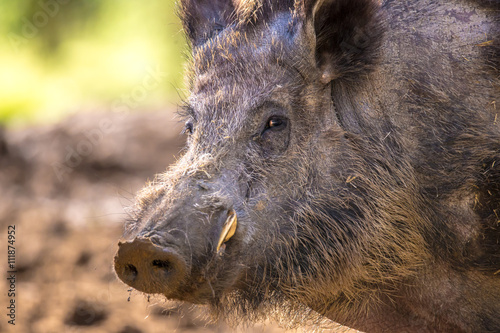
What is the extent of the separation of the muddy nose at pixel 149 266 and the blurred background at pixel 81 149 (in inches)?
24.2

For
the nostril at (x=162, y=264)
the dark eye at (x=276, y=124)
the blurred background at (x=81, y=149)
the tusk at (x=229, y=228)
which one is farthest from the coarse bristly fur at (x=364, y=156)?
the blurred background at (x=81, y=149)

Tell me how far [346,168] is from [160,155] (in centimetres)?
687

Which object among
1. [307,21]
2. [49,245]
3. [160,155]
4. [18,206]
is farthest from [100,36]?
[307,21]

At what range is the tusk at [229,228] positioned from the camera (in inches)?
129

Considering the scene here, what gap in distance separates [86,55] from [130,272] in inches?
494

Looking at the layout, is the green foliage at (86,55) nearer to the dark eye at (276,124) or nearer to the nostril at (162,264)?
the dark eye at (276,124)

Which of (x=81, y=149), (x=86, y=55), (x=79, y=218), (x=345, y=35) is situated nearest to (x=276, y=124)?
(x=345, y=35)

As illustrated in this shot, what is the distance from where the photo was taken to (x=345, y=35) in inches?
150

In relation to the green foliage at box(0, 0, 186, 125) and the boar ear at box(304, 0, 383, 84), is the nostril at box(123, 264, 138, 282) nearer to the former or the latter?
the boar ear at box(304, 0, 383, 84)

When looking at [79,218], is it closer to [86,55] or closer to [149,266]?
[149,266]

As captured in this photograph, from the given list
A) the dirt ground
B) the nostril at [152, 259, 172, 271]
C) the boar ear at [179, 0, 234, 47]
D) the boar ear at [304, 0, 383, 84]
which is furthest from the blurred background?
the boar ear at [304, 0, 383, 84]

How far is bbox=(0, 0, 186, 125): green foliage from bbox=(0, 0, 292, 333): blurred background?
3 cm

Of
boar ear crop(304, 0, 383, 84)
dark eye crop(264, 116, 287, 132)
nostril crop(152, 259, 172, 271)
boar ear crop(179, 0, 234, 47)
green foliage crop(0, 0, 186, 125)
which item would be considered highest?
green foliage crop(0, 0, 186, 125)

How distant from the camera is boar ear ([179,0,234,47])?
4449 millimetres
